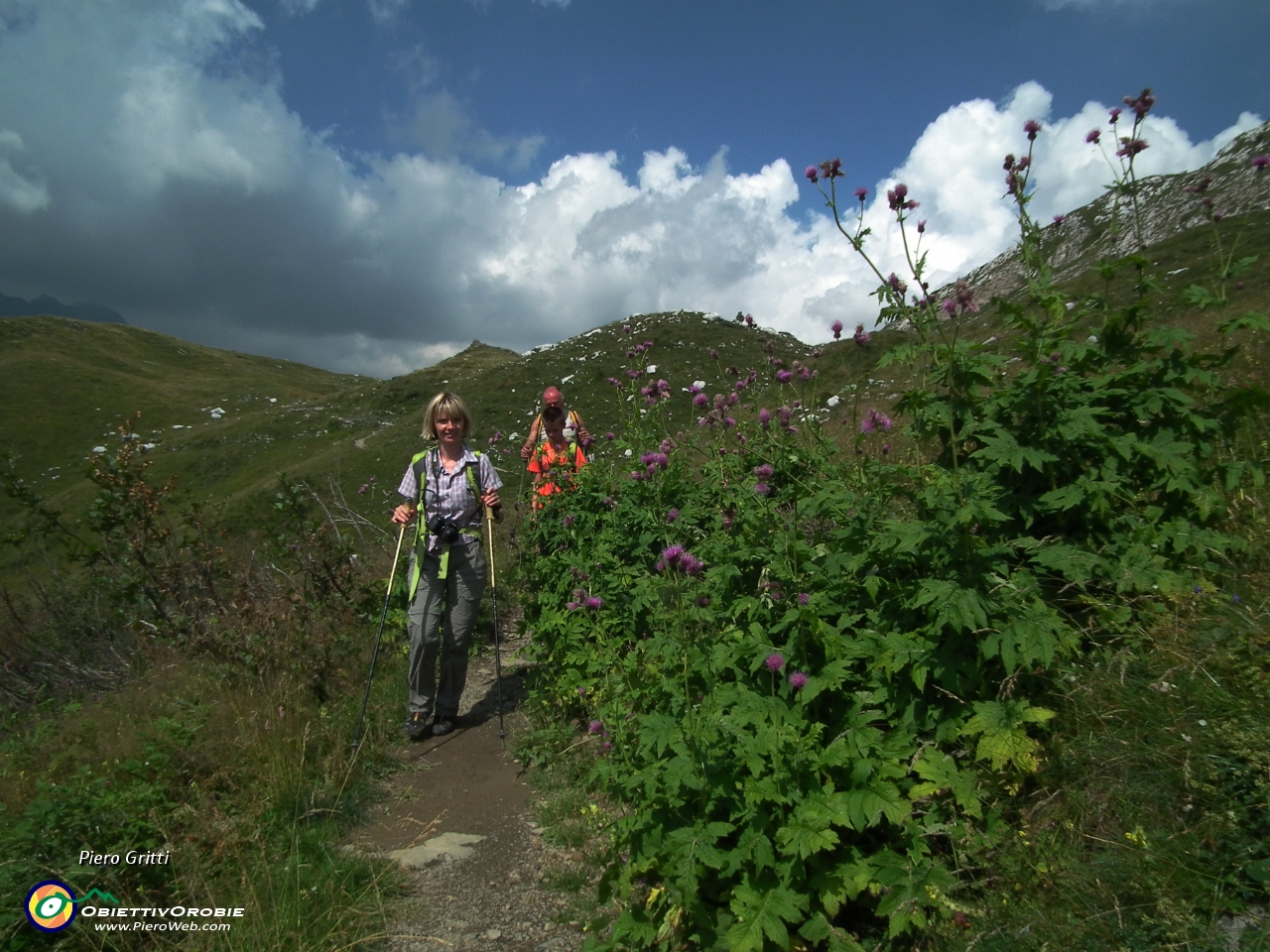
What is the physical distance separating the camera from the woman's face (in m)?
0.64

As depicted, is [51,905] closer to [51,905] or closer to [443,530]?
[51,905]

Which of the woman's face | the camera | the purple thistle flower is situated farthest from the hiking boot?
the purple thistle flower

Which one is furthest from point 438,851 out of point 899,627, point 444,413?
point 444,413

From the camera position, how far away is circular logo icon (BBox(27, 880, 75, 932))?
8.89ft

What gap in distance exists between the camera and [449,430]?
5.43 metres

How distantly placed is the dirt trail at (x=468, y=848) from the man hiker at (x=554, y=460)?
200 cm

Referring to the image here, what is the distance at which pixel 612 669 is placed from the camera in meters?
4.23

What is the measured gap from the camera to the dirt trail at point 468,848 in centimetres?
311

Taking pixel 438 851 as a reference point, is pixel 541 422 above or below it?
above

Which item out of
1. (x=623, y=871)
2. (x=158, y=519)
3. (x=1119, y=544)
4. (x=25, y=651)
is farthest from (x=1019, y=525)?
(x=25, y=651)

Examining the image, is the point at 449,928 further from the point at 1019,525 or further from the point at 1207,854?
the point at 1019,525

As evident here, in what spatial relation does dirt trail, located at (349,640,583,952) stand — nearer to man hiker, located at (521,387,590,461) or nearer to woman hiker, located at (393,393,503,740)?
woman hiker, located at (393,393,503,740)

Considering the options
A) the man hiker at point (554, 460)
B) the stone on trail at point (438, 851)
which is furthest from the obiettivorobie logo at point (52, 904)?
the man hiker at point (554, 460)

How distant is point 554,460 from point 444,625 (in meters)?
1.64
